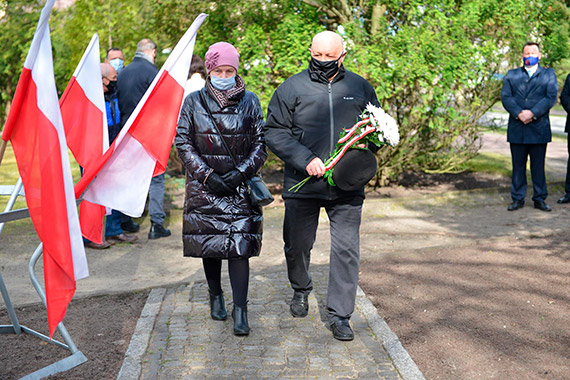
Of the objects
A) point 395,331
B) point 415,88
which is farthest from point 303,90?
point 415,88

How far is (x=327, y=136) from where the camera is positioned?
482 centimetres

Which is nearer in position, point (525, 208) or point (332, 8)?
point (525, 208)

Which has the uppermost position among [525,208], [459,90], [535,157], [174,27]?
[174,27]

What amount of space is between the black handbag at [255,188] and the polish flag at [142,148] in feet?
1.47

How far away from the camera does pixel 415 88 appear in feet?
31.0

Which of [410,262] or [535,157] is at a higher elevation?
[535,157]

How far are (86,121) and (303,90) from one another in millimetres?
1441

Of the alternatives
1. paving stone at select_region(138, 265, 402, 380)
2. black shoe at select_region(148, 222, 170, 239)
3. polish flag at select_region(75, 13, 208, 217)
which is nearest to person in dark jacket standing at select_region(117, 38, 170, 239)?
black shoe at select_region(148, 222, 170, 239)

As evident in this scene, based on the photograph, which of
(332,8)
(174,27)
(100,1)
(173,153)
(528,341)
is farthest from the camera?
(100,1)

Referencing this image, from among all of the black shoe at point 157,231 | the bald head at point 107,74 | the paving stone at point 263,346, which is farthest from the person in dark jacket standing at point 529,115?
the bald head at point 107,74

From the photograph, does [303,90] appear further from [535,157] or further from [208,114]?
[535,157]

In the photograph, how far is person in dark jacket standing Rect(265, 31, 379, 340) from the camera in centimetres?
476

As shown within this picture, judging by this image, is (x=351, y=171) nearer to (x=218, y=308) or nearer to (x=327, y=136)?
(x=327, y=136)

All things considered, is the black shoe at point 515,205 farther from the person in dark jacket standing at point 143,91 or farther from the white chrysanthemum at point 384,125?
the white chrysanthemum at point 384,125
